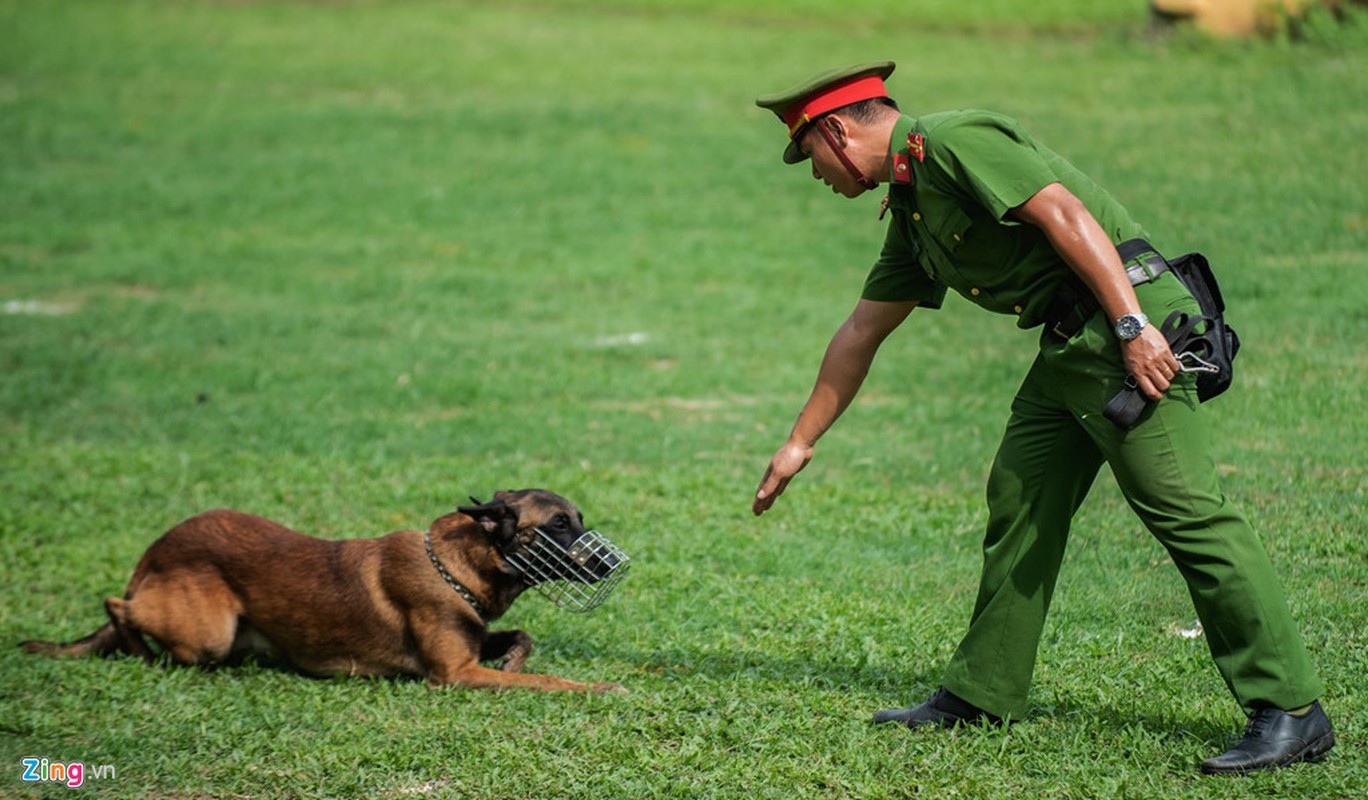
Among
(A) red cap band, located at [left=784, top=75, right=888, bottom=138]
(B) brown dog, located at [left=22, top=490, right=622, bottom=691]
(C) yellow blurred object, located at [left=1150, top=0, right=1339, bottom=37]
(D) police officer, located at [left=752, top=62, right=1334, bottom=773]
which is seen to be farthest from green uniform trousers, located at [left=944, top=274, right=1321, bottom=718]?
(C) yellow blurred object, located at [left=1150, top=0, right=1339, bottom=37]

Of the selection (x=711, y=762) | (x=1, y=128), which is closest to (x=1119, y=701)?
(x=711, y=762)

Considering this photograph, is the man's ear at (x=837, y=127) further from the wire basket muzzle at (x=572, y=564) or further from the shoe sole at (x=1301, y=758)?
the shoe sole at (x=1301, y=758)

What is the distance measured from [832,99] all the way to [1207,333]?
1249 millimetres

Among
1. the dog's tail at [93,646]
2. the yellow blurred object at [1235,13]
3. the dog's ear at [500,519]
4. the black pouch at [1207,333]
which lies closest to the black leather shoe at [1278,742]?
the black pouch at [1207,333]

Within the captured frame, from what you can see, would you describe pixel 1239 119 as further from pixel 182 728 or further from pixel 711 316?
pixel 182 728

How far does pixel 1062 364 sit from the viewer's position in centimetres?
440

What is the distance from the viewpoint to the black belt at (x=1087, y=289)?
4.29 metres

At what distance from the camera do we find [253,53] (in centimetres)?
2056

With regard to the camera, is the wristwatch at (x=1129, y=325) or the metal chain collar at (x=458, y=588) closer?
the wristwatch at (x=1129, y=325)

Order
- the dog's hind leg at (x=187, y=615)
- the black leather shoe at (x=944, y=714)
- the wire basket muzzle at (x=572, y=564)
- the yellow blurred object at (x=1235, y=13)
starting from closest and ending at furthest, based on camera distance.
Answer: the black leather shoe at (x=944, y=714)
the wire basket muzzle at (x=572, y=564)
the dog's hind leg at (x=187, y=615)
the yellow blurred object at (x=1235, y=13)

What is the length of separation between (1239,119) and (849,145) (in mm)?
11052

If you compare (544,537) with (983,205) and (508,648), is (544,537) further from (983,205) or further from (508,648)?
(983,205)

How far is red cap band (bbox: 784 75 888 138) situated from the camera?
4418mm

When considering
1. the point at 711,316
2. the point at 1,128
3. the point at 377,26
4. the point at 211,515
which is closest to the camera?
the point at 211,515
